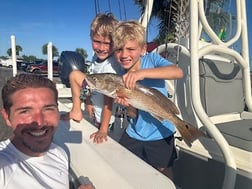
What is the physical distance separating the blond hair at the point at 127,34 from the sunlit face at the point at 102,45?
34cm

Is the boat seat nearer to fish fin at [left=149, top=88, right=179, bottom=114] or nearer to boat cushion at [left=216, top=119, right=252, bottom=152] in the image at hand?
boat cushion at [left=216, top=119, right=252, bottom=152]

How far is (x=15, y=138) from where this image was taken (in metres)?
1.55

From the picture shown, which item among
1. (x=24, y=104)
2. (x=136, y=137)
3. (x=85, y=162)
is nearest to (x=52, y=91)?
(x=24, y=104)

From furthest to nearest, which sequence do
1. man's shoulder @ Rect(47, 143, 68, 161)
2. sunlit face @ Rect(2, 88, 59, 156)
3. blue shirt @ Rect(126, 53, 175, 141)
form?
blue shirt @ Rect(126, 53, 175, 141) < man's shoulder @ Rect(47, 143, 68, 161) < sunlit face @ Rect(2, 88, 59, 156)

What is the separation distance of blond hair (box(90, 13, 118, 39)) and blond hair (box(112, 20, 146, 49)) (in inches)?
11.9

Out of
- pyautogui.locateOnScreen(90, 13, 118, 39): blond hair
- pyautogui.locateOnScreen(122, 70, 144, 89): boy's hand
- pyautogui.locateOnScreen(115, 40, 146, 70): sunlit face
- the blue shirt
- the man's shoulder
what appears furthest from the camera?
pyautogui.locateOnScreen(90, 13, 118, 39): blond hair

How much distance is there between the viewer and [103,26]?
8.75ft

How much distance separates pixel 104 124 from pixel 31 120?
1.00m

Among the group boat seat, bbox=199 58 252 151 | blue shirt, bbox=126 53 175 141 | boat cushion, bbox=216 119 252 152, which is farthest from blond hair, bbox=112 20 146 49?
boat cushion, bbox=216 119 252 152

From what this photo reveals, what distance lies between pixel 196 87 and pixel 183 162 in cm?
84

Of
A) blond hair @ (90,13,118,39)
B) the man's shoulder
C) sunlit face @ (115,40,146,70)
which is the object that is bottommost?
the man's shoulder

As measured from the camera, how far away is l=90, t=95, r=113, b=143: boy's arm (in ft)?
7.42

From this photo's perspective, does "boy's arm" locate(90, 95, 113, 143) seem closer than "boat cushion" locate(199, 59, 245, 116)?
Yes

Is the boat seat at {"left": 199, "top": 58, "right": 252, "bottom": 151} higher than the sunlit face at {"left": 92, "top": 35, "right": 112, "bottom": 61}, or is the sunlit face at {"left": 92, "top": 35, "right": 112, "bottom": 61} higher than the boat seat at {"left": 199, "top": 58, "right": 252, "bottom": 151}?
the sunlit face at {"left": 92, "top": 35, "right": 112, "bottom": 61}
